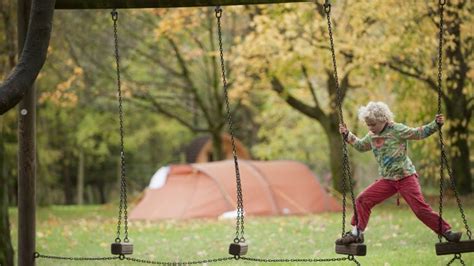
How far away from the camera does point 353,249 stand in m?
7.11

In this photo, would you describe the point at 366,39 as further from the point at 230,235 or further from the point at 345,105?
the point at 345,105

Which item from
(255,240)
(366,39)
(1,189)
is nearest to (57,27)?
(366,39)

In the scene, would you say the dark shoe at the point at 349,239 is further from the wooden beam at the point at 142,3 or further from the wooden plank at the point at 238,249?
the wooden beam at the point at 142,3

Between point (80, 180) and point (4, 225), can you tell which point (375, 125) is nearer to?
point (4, 225)

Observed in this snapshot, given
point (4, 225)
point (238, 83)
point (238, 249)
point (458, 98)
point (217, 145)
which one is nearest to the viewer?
point (238, 249)

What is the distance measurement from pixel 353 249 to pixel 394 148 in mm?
1151

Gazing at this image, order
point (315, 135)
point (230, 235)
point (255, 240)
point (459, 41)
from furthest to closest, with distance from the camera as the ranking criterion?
point (315, 135)
point (459, 41)
point (230, 235)
point (255, 240)

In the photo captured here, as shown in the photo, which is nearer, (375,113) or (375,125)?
(375,113)

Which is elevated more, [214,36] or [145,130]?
[214,36]

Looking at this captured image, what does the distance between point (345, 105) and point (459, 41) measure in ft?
35.4

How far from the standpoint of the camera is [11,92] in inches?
267

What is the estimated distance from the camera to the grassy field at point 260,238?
10664mm

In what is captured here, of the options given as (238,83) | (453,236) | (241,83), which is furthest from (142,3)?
(241,83)

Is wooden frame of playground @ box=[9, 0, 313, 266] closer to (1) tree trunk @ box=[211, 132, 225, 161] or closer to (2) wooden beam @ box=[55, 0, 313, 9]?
(2) wooden beam @ box=[55, 0, 313, 9]
